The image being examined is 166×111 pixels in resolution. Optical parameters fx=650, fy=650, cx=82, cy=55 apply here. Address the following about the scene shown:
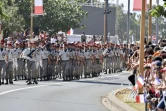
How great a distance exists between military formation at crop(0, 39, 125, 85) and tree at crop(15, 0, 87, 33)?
934 inches

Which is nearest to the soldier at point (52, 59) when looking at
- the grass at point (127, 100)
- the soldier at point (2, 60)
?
Result: the soldier at point (2, 60)

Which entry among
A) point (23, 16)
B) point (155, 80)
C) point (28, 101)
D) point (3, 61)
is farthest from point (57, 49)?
point (23, 16)

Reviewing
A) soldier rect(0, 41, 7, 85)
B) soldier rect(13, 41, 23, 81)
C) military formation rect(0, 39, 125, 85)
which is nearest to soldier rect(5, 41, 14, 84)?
military formation rect(0, 39, 125, 85)

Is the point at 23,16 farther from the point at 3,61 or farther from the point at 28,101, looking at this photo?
the point at 28,101

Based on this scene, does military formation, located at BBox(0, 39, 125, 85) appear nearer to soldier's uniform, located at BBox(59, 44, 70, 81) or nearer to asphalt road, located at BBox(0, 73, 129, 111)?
soldier's uniform, located at BBox(59, 44, 70, 81)

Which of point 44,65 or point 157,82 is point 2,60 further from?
point 157,82

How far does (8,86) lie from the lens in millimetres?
26703

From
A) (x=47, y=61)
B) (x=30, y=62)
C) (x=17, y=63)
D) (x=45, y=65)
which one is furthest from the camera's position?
(x=47, y=61)

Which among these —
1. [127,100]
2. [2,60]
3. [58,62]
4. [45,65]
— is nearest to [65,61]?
[58,62]

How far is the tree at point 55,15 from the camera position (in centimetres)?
6306

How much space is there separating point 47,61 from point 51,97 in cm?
1017

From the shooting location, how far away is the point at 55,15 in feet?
217

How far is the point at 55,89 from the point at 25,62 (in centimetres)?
471

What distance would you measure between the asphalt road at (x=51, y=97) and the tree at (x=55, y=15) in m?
35.1
